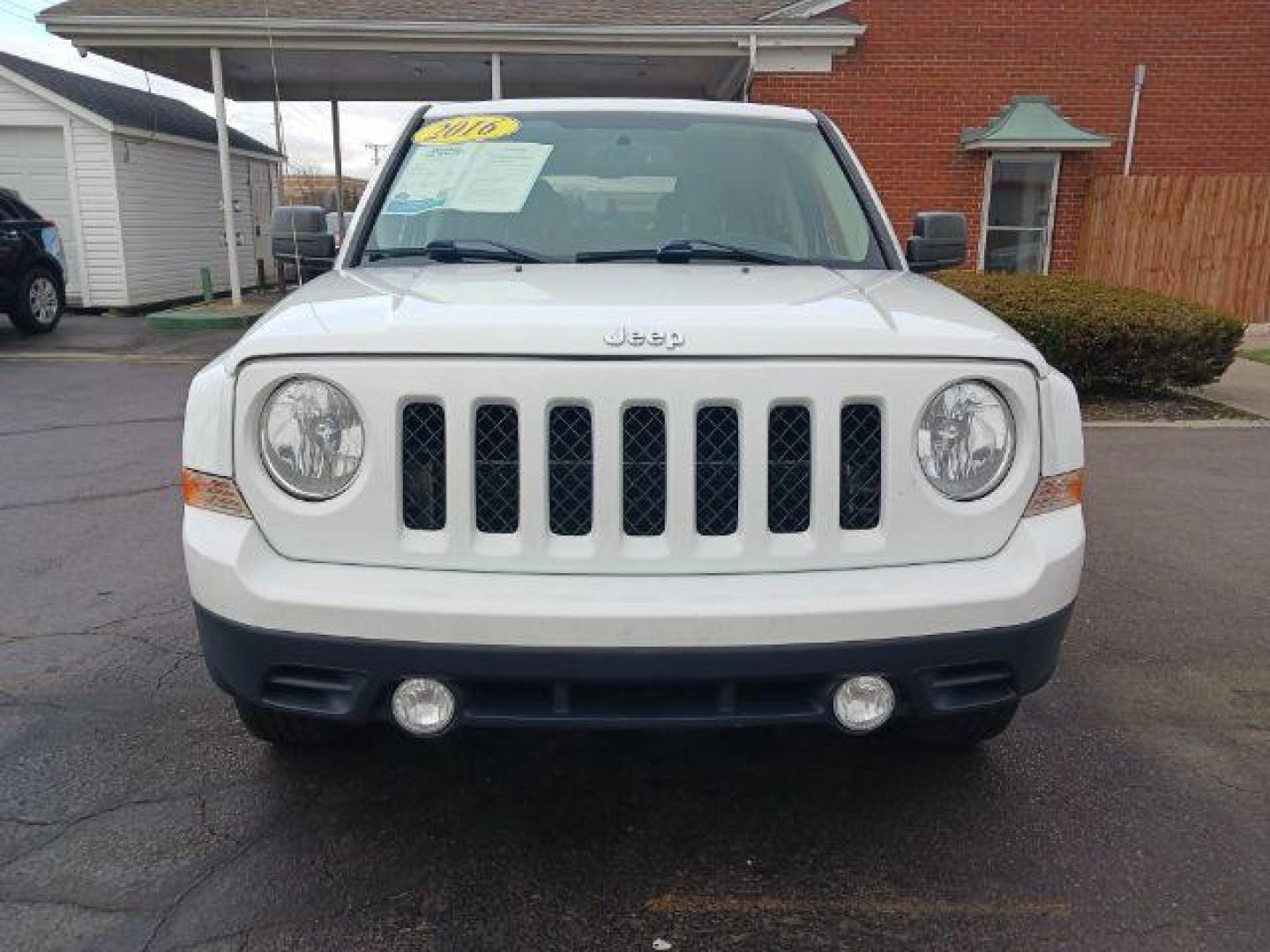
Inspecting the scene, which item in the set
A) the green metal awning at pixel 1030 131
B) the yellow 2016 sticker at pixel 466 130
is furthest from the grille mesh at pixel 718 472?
the green metal awning at pixel 1030 131

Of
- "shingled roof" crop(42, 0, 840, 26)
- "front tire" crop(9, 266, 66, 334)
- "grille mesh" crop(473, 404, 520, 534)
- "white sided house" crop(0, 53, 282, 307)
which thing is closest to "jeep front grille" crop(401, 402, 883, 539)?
"grille mesh" crop(473, 404, 520, 534)

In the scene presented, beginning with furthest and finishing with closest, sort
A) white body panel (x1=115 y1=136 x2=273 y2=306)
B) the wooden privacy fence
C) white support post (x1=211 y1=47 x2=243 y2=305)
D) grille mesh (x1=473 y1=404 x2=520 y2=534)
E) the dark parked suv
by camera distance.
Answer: white body panel (x1=115 y1=136 x2=273 y2=306) < the wooden privacy fence < white support post (x1=211 y1=47 x2=243 y2=305) < the dark parked suv < grille mesh (x1=473 y1=404 x2=520 y2=534)

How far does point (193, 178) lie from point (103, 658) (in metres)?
15.8

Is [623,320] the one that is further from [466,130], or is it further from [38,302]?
[38,302]

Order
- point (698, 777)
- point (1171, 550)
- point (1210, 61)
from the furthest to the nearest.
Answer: point (1210, 61), point (1171, 550), point (698, 777)

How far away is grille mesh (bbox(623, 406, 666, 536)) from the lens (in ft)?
6.88

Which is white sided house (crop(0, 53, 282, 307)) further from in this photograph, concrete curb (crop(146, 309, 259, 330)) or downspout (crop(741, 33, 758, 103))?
downspout (crop(741, 33, 758, 103))

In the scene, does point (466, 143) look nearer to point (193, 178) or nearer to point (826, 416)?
point (826, 416)

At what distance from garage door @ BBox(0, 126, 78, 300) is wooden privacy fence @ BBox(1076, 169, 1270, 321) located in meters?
14.0

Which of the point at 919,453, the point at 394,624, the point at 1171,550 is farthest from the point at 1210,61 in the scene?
the point at 394,624

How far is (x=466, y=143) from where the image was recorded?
140 inches

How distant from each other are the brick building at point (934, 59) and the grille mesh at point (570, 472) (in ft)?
35.9

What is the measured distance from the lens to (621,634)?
1.98 metres

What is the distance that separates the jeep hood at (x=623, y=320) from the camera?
207 centimetres
